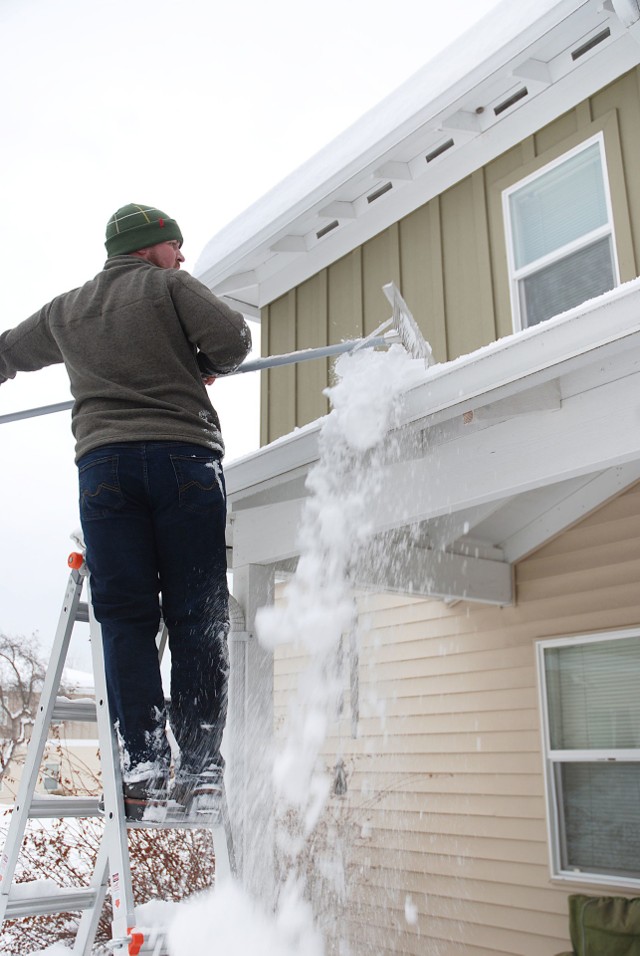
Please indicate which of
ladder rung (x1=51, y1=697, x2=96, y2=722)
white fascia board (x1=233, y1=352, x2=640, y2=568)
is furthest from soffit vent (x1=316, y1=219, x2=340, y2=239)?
ladder rung (x1=51, y1=697, x2=96, y2=722)

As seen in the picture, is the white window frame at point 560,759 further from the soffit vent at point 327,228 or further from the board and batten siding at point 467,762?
the soffit vent at point 327,228

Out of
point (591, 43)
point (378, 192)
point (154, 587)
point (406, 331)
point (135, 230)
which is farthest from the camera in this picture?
point (378, 192)

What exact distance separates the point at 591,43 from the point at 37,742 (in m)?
4.14

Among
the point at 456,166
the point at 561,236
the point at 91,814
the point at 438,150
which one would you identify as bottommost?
the point at 91,814

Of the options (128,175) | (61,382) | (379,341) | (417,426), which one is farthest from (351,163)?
(128,175)

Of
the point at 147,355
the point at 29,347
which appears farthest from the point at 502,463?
the point at 29,347

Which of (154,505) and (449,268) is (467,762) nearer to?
(449,268)

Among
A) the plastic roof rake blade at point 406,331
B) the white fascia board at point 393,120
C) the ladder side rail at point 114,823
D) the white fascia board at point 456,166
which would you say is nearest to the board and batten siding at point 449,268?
the white fascia board at point 456,166

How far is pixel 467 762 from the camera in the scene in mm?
5629

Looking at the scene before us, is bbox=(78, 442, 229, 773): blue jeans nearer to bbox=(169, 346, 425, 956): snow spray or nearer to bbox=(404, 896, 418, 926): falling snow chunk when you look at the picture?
bbox=(169, 346, 425, 956): snow spray

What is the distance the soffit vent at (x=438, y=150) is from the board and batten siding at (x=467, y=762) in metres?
2.24

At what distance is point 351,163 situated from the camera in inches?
208

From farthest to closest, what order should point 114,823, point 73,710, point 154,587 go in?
point 73,710, point 154,587, point 114,823

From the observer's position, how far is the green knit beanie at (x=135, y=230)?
272 centimetres
